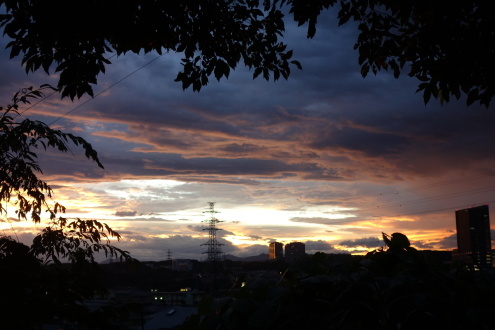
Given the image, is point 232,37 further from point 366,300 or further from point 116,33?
point 366,300

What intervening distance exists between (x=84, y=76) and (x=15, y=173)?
7.70 feet

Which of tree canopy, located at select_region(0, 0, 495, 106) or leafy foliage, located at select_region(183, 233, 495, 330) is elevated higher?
tree canopy, located at select_region(0, 0, 495, 106)

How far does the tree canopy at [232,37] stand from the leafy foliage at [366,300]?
14.2 feet

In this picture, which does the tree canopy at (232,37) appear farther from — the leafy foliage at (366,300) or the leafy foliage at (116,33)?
the leafy foliage at (366,300)

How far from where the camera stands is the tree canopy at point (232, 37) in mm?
5250

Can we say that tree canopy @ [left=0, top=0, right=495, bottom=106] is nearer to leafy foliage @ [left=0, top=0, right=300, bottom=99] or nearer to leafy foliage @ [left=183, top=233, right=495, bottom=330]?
leafy foliage @ [left=0, top=0, right=300, bottom=99]

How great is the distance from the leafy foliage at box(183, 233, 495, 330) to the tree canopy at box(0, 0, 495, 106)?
4335 mm

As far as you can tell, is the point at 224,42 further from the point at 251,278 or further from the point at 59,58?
the point at 251,278

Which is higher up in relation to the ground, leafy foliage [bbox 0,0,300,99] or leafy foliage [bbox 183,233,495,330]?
leafy foliage [bbox 0,0,300,99]

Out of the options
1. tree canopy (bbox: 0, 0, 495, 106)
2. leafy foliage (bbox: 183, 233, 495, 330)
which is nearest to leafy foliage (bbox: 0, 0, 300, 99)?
tree canopy (bbox: 0, 0, 495, 106)

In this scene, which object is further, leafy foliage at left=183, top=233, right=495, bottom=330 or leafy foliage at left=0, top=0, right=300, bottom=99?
leafy foliage at left=0, top=0, right=300, bottom=99

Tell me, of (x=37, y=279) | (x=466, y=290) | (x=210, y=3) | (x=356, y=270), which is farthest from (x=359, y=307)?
(x=210, y=3)

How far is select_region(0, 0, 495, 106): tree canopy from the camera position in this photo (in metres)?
5.25

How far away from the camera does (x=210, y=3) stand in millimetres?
6609
